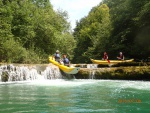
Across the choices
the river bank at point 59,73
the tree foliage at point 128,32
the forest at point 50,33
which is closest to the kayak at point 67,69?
the river bank at point 59,73

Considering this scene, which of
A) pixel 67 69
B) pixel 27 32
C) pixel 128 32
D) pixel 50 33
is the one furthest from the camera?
pixel 50 33

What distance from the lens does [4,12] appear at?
26.1 metres

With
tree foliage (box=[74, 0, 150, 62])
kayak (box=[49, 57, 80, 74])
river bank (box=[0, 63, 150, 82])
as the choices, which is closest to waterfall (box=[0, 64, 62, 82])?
river bank (box=[0, 63, 150, 82])

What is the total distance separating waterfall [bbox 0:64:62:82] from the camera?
17375 millimetres

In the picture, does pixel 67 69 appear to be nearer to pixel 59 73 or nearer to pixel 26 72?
pixel 59 73

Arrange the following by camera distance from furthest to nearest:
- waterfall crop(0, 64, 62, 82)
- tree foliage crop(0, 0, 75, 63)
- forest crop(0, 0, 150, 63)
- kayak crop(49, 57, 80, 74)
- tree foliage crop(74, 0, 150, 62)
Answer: tree foliage crop(74, 0, 150, 62) < forest crop(0, 0, 150, 63) < tree foliage crop(0, 0, 75, 63) < kayak crop(49, 57, 80, 74) < waterfall crop(0, 64, 62, 82)

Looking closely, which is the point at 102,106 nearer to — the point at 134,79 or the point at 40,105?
the point at 40,105

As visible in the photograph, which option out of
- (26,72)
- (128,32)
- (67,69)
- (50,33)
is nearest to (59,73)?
(67,69)

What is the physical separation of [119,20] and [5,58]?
1418 cm

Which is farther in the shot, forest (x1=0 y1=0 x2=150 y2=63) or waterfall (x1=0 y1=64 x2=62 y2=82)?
forest (x1=0 y1=0 x2=150 y2=63)

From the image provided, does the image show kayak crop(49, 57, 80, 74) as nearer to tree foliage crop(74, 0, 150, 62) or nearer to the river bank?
the river bank

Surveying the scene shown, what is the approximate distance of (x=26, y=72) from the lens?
18047 mm

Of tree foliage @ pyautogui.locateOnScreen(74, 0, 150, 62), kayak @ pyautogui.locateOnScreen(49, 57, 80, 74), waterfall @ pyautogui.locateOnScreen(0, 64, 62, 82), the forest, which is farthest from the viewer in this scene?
tree foliage @ pyautogui.locateOnScreen(74, 0, 150, 62)

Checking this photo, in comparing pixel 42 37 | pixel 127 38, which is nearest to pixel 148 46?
pixel 127 38
